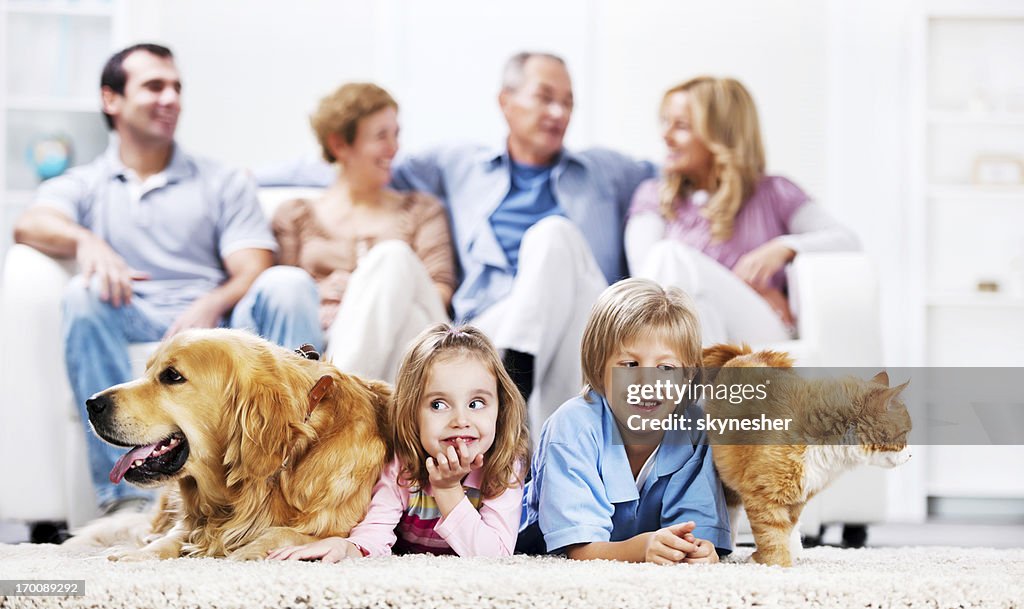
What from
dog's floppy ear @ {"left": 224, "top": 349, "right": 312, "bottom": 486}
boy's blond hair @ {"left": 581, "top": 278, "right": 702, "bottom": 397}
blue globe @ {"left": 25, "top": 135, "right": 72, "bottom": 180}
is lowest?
dog's floppy ear @ {"left": 224, "top": 349, "right": 312, "bottom": 486}

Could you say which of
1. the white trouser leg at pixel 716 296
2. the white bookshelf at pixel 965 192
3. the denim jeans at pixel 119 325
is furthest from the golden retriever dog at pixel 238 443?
the white bookshelf at pixel 965 192

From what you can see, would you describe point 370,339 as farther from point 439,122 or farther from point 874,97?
point 874,97

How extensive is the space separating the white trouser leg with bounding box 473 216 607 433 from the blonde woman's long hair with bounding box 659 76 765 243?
1.83ft

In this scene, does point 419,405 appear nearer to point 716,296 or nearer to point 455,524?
point 455,524

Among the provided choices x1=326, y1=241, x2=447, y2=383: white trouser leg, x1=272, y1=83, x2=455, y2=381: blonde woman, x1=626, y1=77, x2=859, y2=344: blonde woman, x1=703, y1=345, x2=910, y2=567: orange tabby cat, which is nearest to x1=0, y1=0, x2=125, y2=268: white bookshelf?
x1=272, y1=83, x2=455, y2=381: blonde woman

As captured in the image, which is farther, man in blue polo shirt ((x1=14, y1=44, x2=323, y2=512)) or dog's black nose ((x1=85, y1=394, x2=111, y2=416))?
man in blue polo shirt ((x1=14, y1=44, x2=323, y2=512))

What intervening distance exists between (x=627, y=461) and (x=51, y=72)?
112 inches

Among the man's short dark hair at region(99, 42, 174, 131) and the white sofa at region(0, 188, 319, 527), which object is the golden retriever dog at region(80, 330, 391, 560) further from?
the man's short dark hair at region(99, 42, 174, 131)

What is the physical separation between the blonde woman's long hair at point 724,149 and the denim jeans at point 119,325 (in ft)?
2.95

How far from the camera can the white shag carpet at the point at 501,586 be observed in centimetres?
85

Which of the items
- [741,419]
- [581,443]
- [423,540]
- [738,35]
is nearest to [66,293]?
[423,540]

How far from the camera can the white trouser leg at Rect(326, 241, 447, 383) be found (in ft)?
5.58

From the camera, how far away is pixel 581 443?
1.08 meters

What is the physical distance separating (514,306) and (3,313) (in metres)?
1.04
